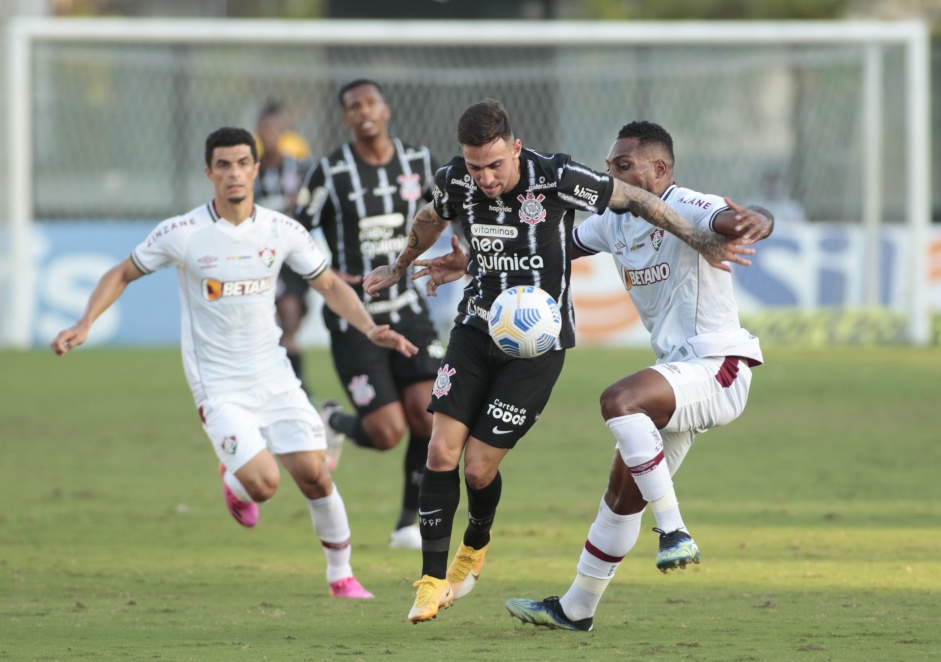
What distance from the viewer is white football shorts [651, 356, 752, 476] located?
239 inches

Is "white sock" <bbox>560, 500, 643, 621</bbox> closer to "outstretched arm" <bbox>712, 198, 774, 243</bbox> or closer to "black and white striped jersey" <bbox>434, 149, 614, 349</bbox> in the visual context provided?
"black and white striped jersey" <bbox>434, 149, 614, 349</bbox>

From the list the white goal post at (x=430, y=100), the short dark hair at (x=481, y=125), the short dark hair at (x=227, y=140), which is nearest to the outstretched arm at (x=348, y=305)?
the short dark hair at (x=227, y=140)

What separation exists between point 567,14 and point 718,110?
53.1 feet

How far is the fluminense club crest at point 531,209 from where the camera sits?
6.24m

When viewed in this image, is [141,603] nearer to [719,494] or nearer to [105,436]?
[719,494]

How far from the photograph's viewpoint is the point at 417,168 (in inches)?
357

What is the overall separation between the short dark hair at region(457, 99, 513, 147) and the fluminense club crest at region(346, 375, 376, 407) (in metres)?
3.05

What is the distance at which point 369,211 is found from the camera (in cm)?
893

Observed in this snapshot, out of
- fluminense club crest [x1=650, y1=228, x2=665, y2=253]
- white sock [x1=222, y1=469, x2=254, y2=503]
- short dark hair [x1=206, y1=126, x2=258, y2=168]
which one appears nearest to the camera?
fluminense club crest [x1=650, y1=228, x2=665, y2=253]

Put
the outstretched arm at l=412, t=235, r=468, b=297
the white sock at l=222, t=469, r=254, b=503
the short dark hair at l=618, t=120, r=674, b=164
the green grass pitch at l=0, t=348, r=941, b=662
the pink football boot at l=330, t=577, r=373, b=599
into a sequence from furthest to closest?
the white sock at l=222, t=469, r=254, b=503
the pink football boot at l=330, t=577, r=373, b=599
the outstretched arm at l=412, t=235, r=468, b=297
the short dark hair at l=618, t=120, r=674, b=164
the green grass pitch at l=0, t=348, r=941, b=662

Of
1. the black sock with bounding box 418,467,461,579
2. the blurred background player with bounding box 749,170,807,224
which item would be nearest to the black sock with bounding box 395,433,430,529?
the black sock with bounding box 418,467,461,579

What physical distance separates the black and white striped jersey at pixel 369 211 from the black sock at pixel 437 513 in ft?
9.27

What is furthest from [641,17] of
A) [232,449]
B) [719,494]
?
[232,449]

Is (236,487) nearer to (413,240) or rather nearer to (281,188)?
(413,240)
